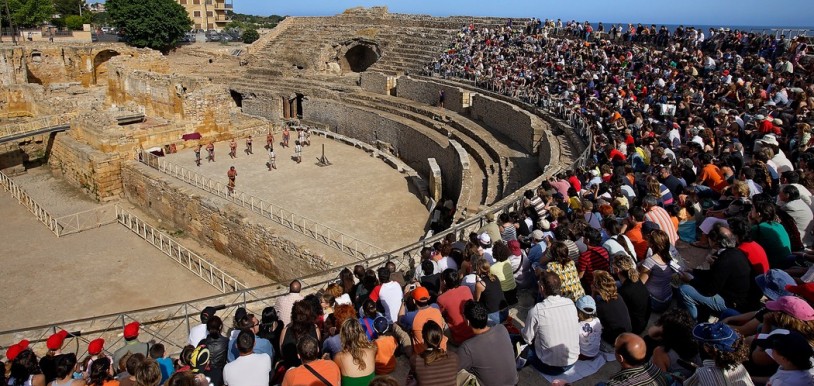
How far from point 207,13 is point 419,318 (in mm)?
73221

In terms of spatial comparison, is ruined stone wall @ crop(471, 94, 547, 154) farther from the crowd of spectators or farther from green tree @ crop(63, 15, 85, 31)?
green tree @ crop(63, 15, 85, 31)

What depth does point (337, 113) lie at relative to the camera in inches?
1085

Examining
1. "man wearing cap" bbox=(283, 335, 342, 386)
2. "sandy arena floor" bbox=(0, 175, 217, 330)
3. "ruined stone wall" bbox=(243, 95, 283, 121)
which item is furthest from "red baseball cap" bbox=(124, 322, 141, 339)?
"ruined stone wall" bbox=(243, 95, 283, 121)

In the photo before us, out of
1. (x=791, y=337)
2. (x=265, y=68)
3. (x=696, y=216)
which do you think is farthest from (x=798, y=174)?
(x=265, y=68)

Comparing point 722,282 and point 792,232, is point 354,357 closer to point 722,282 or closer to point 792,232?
point 722,282

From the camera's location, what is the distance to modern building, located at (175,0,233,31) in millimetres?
67312

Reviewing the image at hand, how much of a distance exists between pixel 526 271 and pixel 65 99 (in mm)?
25936

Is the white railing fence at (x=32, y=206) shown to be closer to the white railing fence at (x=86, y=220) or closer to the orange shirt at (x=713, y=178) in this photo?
the white railing fence at (x=86, y=220)

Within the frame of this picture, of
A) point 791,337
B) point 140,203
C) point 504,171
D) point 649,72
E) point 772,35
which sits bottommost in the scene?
point 140,203

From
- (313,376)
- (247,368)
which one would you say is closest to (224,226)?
(247,368)

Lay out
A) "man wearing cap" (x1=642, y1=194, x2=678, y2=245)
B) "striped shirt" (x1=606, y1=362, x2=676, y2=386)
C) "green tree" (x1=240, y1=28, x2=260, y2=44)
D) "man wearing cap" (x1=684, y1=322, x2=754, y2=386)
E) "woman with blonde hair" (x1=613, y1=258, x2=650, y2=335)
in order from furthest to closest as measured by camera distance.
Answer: "green tree" (x1=240, y1=28, x2=260, y2=44) < "man wearing cap" (x1=642, y1=194, x2=678, y2=245) < "woman with blonde hair" (x1=613, y1=258, x2=650, y2=335) < "striped shirt" (x1=606, y1=362, x2=676, y2=386) < "man wearing cap" (x1=684, y1=322, x2=754, y2=386)

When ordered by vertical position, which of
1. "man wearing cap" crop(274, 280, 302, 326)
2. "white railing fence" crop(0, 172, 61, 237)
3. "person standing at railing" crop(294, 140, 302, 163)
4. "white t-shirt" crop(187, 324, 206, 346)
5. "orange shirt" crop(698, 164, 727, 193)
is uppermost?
"orange shirt" crop(698, 164, 727, 193)

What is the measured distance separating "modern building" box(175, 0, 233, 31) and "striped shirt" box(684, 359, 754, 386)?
71.0 m

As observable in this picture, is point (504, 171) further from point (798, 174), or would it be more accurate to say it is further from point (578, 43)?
point (578, 43)
